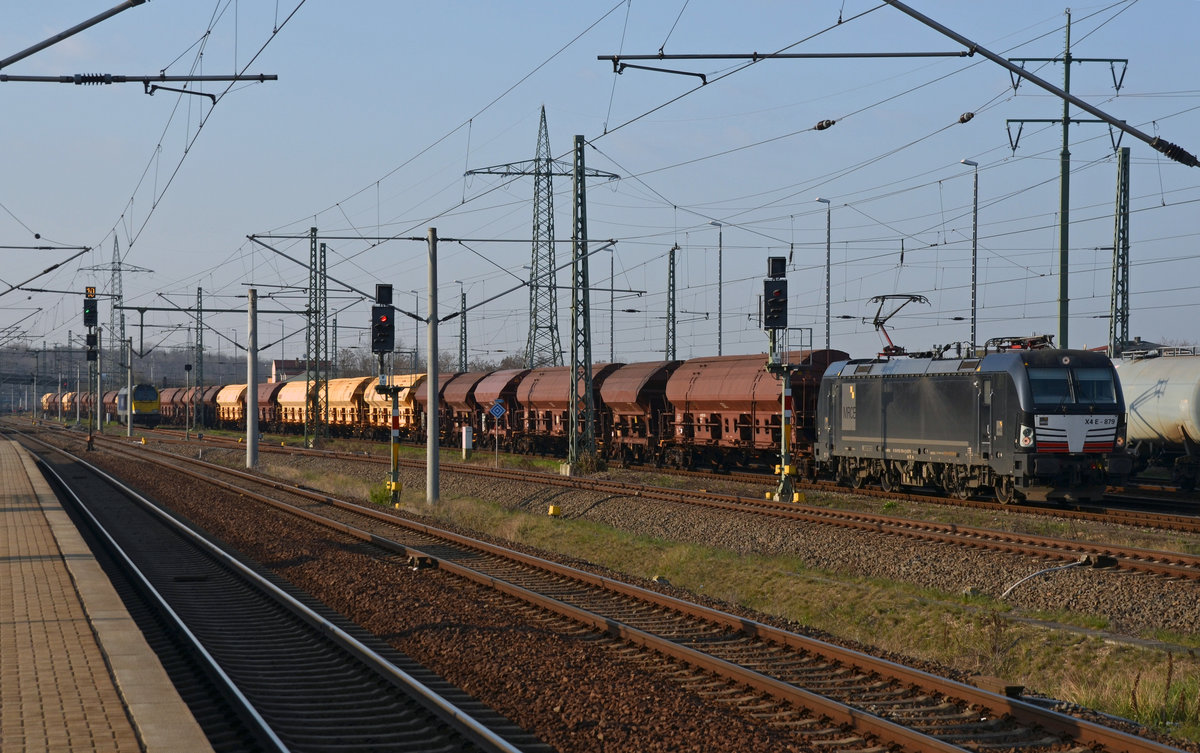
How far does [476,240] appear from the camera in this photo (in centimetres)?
→ 2953

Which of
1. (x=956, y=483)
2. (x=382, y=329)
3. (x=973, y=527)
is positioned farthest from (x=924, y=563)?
(x=382, y=329)

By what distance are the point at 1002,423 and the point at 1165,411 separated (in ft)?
25.9

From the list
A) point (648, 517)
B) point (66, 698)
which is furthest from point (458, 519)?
point (66, 698)

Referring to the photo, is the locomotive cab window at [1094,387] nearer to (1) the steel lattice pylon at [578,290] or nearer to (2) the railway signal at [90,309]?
(1) the steel lattice pylon at [578,290]

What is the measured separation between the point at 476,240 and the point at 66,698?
2201cm

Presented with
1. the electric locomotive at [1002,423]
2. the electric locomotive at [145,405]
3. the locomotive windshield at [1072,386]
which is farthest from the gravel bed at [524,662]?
the electric locomotive at [145,405]

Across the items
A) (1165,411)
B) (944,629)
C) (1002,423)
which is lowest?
(944,629)

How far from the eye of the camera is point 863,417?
27656mm

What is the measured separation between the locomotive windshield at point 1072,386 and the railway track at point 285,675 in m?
15.6

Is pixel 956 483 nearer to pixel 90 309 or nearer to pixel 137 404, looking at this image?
pixel 90 309

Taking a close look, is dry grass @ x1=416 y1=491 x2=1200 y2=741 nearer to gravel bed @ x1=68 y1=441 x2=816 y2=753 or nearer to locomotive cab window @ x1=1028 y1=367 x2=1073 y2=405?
gravel bed @ x1=68 y1=441 x2=816 y2=753

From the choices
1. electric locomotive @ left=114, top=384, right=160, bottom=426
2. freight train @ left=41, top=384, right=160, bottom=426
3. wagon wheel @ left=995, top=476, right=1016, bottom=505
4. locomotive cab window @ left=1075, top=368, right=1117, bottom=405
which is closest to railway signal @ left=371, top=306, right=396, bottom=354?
wagon wheel @ left=995, top=476, right=1016, bottom=505

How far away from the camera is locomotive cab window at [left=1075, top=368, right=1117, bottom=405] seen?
22.6m

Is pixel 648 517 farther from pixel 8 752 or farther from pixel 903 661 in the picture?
pixel 8 752
